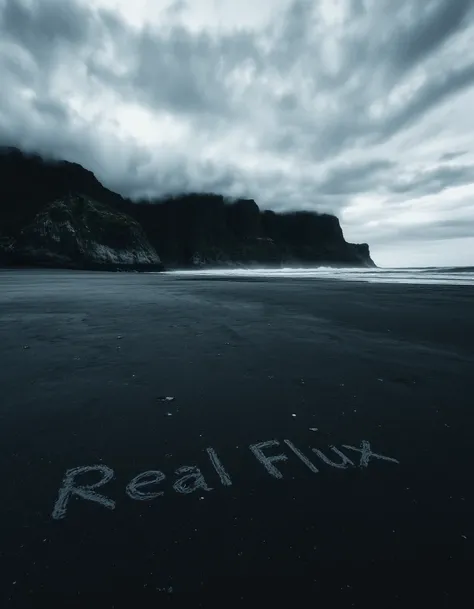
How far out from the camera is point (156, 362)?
6.06 m

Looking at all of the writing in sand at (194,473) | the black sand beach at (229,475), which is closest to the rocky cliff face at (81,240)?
the black sand beach at (229,475)

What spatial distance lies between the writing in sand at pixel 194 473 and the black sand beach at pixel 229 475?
17 mm

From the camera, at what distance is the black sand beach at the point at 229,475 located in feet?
6.23

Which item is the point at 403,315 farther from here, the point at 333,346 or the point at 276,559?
the point at 276,559

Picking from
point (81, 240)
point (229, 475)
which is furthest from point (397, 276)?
point (81, 240)

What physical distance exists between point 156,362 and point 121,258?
13846cm

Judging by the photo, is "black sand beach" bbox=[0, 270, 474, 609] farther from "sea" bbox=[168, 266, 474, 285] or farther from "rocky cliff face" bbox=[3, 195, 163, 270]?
"rocky cliff face" bbox=[3, 195, 163, 270]

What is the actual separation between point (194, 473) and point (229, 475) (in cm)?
33

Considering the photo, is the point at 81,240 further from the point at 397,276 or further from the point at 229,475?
the point at 229,475

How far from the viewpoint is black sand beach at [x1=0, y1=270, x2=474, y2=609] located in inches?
74.8

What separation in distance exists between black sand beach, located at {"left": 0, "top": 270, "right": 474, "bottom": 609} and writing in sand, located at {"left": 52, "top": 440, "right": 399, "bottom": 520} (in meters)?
0.02

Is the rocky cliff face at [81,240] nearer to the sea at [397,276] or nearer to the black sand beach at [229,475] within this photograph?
the sea at [397,276]

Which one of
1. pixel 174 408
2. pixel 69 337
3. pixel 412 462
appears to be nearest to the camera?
pixel 412 462

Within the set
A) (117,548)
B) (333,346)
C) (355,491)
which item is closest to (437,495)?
(355,491)
